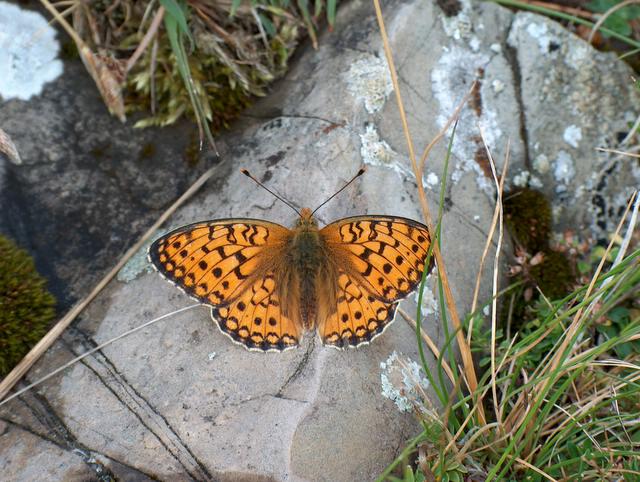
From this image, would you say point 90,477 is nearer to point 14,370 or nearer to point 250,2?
point 14,370

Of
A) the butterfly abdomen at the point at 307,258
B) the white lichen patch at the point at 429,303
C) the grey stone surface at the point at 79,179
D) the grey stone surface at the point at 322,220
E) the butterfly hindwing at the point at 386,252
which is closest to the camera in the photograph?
the grey stone surface at the point at 322,220

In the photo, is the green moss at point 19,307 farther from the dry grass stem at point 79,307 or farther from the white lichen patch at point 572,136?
the white lichen patch at point 572,136

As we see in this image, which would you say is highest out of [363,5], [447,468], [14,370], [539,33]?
[363,5]

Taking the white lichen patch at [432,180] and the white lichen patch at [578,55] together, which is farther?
the white lichen patch at [578,55]

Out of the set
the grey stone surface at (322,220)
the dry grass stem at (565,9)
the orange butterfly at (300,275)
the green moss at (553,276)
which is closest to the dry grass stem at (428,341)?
the grey stone surface at (322,220)

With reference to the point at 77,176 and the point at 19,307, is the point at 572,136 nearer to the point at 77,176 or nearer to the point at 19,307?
the point at 77,176

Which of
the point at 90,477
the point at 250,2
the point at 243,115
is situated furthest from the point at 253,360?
the point at 250,2

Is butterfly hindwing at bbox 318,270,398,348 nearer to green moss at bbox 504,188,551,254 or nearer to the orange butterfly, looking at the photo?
the orange butterfly

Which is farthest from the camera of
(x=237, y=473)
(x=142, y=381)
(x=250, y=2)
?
(x=250, y=2)
